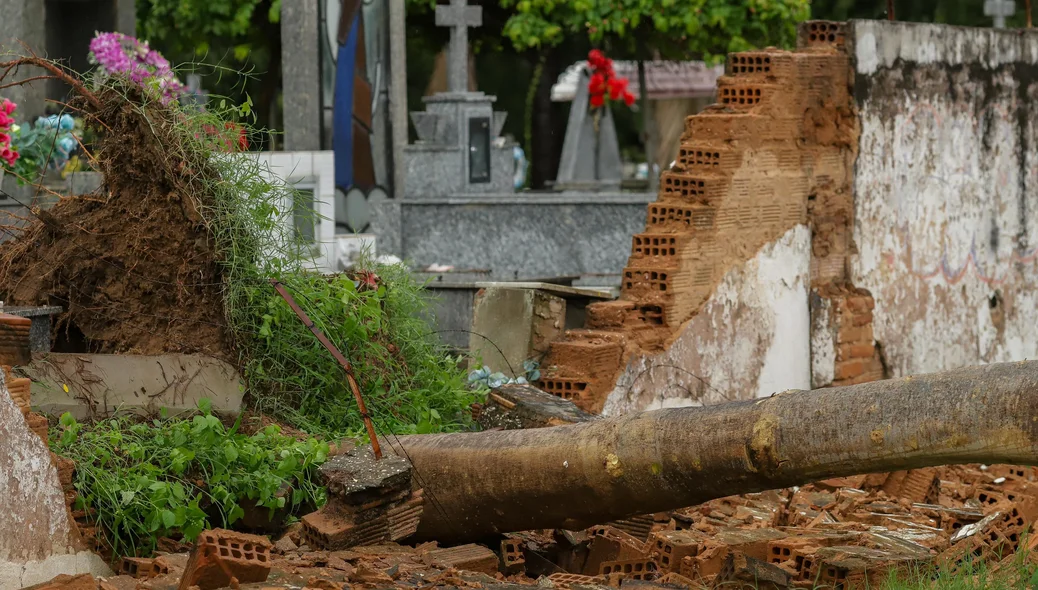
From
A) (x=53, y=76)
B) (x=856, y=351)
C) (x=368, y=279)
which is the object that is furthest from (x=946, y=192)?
(x=53, y=76)

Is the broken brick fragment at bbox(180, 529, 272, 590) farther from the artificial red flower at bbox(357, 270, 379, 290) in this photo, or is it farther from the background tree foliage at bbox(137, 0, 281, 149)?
the background tree foliage at bbox(137, 0, 281, 149)

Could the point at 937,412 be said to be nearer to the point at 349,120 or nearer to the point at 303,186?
the point at 303,186

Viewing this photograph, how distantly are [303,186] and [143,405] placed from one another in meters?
5.96

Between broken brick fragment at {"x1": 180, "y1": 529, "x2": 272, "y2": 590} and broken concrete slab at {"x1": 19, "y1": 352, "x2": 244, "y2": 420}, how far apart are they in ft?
4.61

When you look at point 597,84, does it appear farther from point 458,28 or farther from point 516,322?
point 516,322

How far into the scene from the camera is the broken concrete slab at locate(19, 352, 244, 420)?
602cm

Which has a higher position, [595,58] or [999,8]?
[999,8]

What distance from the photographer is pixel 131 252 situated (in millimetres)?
6684

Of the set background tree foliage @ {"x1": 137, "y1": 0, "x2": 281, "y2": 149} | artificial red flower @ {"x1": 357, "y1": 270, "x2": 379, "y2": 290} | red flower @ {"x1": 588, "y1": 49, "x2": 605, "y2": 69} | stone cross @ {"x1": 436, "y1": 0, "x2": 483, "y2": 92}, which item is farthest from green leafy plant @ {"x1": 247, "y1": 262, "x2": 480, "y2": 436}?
background tree foliage @ {"x1": 137, "y1": 0, "x2": 281, "y2": 149}

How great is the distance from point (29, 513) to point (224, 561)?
89 cm

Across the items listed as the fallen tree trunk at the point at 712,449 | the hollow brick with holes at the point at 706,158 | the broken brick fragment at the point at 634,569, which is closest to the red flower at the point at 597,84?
the hollow brick with holes at the point at 706,158

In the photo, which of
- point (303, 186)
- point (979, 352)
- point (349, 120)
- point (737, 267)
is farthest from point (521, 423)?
point (349, 120)

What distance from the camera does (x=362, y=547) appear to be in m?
5.51

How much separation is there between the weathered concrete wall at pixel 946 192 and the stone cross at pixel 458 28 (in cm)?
860
